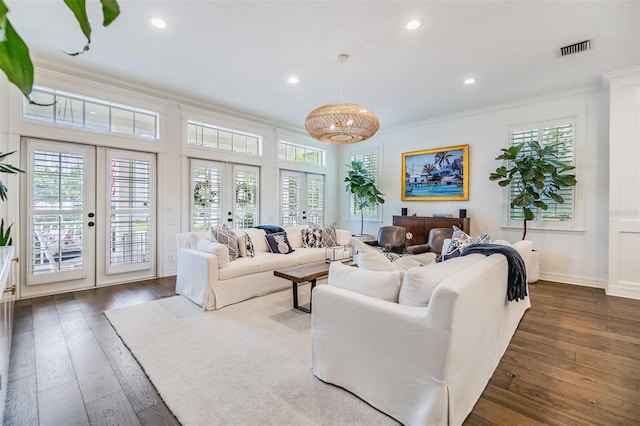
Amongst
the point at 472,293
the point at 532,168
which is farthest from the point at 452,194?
the point at 472,293

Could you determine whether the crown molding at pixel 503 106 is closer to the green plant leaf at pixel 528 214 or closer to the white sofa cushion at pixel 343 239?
the green plant leaf at pixel 528 214

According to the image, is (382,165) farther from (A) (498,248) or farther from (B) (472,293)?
(B) (472,293)

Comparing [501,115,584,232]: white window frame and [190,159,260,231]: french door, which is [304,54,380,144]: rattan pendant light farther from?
[501,115,584,232]: white window frame

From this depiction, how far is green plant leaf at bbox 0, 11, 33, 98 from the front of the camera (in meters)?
0.42

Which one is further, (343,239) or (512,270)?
(343,239)

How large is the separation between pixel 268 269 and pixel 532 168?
4.18 metres

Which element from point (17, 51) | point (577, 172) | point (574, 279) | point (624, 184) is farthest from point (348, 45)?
point (574, 279)

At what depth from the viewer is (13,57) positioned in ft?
1.43

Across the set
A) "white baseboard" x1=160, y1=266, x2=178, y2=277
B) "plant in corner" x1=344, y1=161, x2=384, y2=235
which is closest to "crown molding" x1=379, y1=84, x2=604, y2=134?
"plant in corner" x1=344, y1=161, x2=384, y2=235

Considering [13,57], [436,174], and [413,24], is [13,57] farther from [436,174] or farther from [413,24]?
[436,174]

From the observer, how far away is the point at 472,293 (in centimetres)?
169

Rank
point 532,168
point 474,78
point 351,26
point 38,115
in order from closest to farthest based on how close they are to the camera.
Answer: point 351,26 < point 38,115 < point 474,78 < point 532,168

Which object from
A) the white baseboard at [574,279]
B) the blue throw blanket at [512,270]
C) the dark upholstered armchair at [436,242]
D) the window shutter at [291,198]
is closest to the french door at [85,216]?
the window shutter at [291,198]

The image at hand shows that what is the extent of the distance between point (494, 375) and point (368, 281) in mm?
1237
